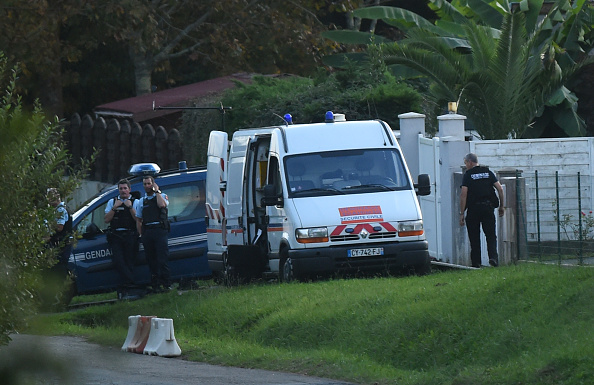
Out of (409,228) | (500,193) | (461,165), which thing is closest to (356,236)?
(409,228)

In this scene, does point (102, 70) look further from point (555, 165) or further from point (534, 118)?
point (555, 165)

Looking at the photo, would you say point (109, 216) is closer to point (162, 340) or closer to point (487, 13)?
point (162, 340)

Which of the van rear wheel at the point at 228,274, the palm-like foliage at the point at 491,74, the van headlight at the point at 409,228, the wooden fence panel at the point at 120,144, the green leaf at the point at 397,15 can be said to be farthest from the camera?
the wooden fence panel at the point at 120,144

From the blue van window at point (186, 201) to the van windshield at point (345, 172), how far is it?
314cm

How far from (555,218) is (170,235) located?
6.02 meters

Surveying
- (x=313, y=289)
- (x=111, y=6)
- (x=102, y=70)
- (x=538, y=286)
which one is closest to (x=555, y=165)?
(x=313, y=289)

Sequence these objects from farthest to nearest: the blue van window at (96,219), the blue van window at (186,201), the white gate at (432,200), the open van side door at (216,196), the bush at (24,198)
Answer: the blue van window at (186,201) < the blue van window at (96,219) < the white gate at (432,200) < the open van side door at (216,196) < the bush at (24,198)

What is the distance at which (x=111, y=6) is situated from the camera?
103 feet

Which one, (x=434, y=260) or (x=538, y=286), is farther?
(x=434, y=260)

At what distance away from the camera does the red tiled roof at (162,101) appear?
30031mm

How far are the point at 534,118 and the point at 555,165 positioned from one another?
4950mm

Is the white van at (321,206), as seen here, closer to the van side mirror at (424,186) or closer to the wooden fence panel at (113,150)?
the van side mirror at (424,186)

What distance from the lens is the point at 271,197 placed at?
14070mm

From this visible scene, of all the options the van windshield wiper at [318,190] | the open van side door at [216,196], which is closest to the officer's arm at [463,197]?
the van windshield wiper at [318,190]
